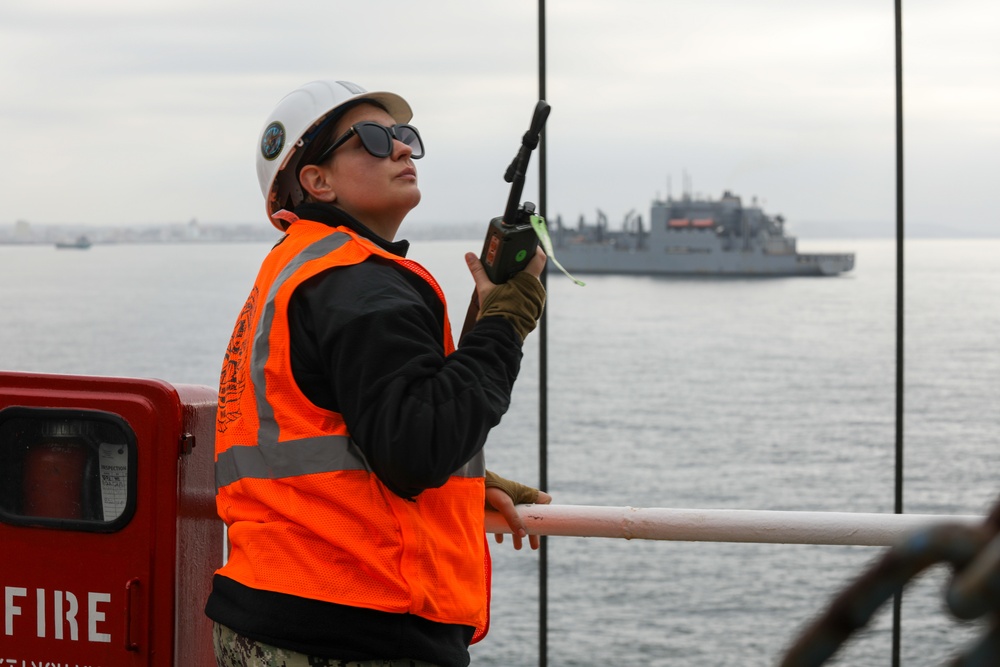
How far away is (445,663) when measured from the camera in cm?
135

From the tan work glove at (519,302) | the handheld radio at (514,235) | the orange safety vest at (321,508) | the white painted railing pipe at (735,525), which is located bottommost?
the white painted railing pipe at (735,525)

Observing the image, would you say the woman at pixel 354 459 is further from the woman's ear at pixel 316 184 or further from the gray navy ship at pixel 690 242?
the gray navy ship at pixel 690 242

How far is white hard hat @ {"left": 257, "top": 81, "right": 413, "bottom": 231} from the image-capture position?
58.4 inches

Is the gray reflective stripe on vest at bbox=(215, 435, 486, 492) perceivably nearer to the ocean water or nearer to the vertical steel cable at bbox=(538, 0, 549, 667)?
the vertical steel cable at bbox=(538, 0, 549, 667)

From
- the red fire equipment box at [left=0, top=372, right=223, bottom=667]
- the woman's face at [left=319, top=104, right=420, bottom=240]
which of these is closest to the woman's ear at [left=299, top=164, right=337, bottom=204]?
the woman's face at [left=319, top=104, right=420, bottom=240]

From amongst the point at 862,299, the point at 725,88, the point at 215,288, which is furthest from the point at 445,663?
the point at 215,288

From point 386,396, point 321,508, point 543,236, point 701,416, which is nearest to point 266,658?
point 321,508

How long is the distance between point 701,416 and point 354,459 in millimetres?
59422

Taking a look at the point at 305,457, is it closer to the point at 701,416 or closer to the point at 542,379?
the point at 542,379

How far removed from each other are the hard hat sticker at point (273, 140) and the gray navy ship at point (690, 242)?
54523 mm

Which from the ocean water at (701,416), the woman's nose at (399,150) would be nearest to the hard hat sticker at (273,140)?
the woman's nose at (399,150)

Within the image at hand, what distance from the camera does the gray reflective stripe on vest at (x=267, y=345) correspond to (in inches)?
52.0

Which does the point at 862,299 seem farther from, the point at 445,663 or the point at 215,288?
the point at 445,663

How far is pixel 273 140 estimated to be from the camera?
1.50 meters
